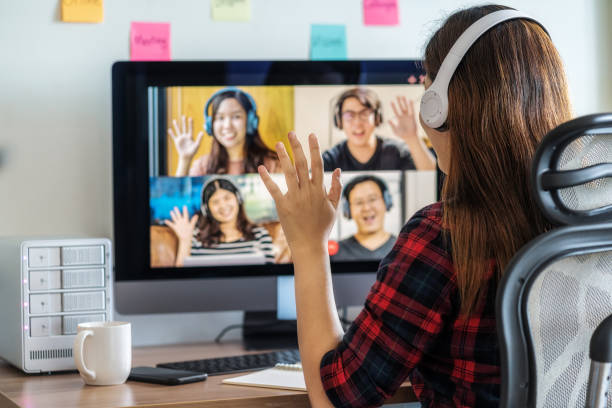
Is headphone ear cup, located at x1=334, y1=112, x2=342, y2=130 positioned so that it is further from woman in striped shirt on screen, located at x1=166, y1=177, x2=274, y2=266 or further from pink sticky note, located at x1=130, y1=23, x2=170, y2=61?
pink sticky note, located at x1=130, y1=23, x2=170, y2=61

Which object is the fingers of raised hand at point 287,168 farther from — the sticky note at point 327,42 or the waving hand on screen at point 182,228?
the sticky note at point 327,42

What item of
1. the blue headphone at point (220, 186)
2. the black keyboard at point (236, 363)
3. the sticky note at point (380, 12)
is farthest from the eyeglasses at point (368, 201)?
the sticky note at point (380, 12)

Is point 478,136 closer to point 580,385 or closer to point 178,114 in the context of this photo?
point 580,385

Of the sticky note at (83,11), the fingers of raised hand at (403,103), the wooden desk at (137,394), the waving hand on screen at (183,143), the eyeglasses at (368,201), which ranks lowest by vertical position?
the wooden desk at (137,394)

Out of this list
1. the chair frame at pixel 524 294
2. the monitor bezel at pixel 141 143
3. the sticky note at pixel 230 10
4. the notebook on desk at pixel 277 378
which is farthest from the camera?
the sticky note at pixel 230 10

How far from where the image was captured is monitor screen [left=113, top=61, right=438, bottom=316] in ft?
4.83

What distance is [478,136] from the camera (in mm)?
889

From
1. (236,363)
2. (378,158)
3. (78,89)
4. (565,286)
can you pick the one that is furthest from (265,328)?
(565,286)

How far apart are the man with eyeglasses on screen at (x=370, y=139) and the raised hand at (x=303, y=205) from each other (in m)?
0.53

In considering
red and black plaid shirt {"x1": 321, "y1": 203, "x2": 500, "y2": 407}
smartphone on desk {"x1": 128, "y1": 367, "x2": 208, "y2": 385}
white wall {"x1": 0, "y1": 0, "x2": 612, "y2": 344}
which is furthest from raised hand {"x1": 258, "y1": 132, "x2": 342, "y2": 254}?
white wall {"x1": 0, "y1": 0, "x2": 612, "y2": 344}

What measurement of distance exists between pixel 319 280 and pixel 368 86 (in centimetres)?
66

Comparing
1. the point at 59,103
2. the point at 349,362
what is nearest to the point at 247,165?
the point at 59,103

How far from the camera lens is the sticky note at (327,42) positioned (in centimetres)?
173

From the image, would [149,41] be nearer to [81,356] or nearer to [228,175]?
[228,175]
